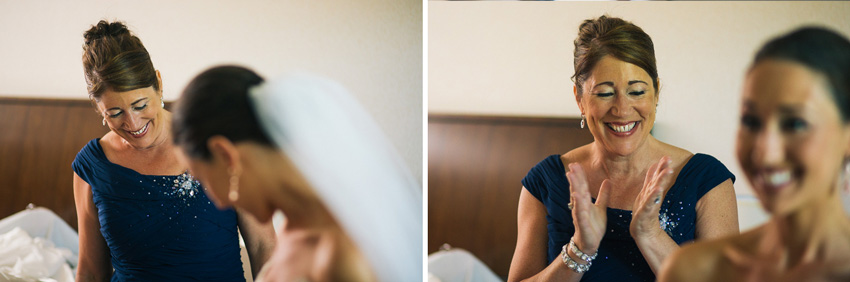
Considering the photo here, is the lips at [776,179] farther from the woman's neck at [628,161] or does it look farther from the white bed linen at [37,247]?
the white bed linen at [37,247]

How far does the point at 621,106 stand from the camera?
183cm

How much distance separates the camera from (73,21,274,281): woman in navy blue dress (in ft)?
6.82

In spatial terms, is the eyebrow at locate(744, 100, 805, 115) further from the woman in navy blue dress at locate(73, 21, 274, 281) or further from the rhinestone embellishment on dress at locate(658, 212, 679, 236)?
the woman in navy blue dress at locate(73, 21, 274, 281)

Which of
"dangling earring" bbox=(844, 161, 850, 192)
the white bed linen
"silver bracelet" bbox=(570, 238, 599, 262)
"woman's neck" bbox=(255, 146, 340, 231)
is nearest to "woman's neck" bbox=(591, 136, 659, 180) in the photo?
"silver bracelet" bbox=(570, 238, 599, 262)

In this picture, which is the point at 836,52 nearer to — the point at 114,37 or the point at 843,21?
the point at 843,21

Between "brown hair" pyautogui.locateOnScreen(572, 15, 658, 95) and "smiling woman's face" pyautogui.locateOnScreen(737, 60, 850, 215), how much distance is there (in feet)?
1.00

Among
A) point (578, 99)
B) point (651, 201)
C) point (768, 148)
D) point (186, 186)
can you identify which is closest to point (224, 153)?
→ point (186, 186)

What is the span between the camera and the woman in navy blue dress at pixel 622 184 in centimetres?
178

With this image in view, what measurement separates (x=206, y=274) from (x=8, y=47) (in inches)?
40.1

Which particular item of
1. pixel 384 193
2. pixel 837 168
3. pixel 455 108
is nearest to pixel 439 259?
pixel 455 108

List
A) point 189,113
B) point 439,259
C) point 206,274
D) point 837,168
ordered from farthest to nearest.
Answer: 1. point 439,259
2. point 206,274
3. point 189,113
4. point 837,168

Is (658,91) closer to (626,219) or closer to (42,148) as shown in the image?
(626,219)

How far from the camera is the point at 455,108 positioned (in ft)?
7.29

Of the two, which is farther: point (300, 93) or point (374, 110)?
point (374, 110)
